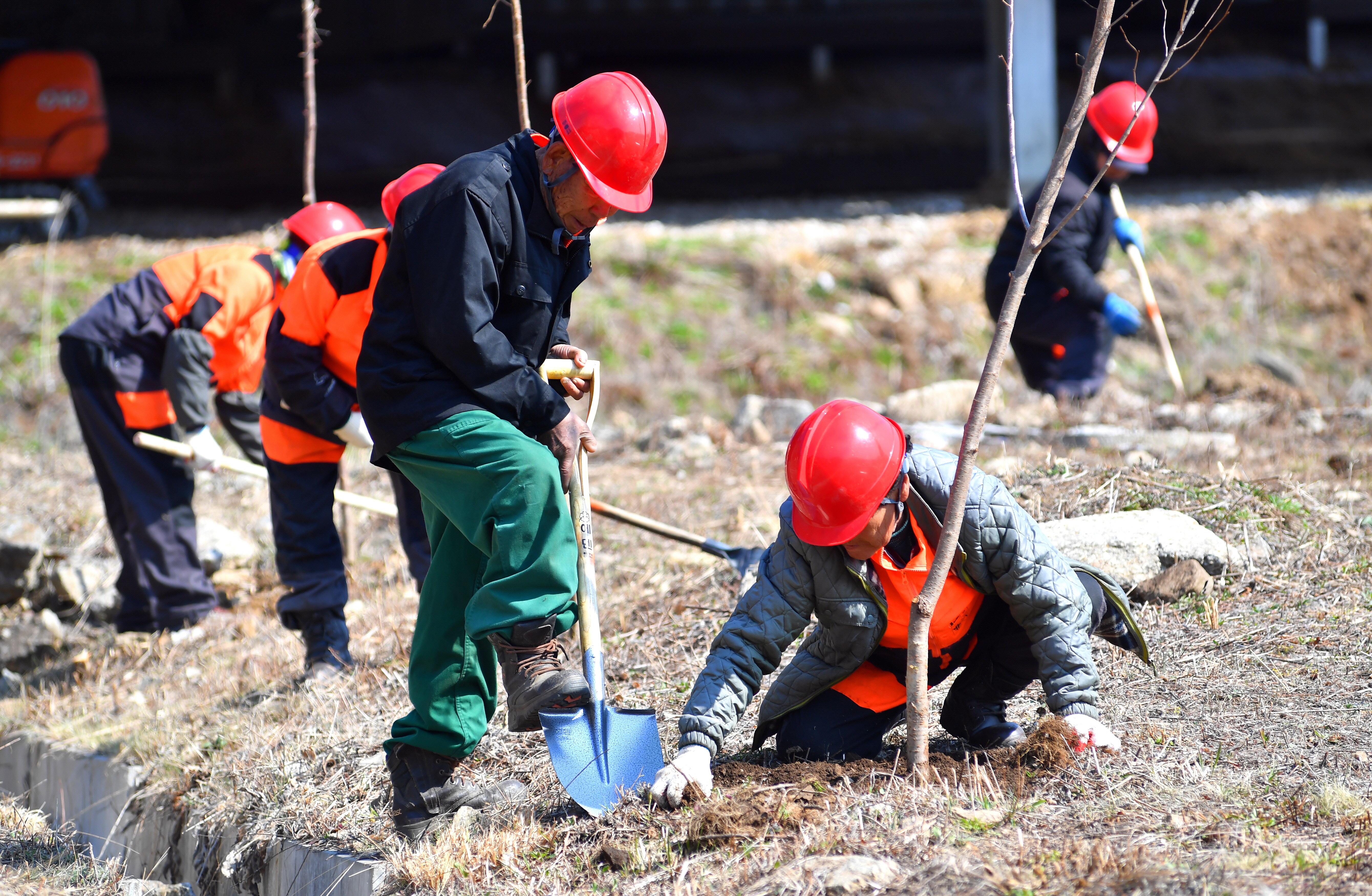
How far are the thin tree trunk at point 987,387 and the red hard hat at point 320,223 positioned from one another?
2.86 metres

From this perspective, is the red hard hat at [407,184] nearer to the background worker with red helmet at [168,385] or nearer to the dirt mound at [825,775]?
the background worker with red helmet at [168,385]

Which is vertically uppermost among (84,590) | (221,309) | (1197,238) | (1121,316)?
(221,309)

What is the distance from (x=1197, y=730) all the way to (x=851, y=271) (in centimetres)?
678

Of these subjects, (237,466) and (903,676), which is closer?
(903,676)

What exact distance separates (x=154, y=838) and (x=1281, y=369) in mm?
7181

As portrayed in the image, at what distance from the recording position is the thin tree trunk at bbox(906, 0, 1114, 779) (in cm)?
256

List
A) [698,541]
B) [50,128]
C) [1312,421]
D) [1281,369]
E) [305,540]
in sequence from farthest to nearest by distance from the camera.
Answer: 1. [50,128]
2. [1281,369]
3. [1312,421]
4. [698,541]
5. [305,540]

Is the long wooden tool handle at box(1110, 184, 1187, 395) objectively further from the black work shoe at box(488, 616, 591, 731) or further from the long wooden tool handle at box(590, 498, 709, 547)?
the black work shoe at box(488, 616, 591, 731)

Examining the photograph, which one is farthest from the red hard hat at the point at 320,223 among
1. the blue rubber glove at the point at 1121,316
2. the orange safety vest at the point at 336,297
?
the blue rubber glove at the point at 1121,316

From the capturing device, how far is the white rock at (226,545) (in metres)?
5.99

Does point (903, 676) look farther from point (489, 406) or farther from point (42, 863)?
point (42, 863)

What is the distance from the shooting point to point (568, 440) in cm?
298

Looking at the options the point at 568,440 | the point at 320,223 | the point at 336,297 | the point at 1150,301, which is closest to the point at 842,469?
the point at 568,440

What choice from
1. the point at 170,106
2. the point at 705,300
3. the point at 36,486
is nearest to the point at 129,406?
the point at 36,486
